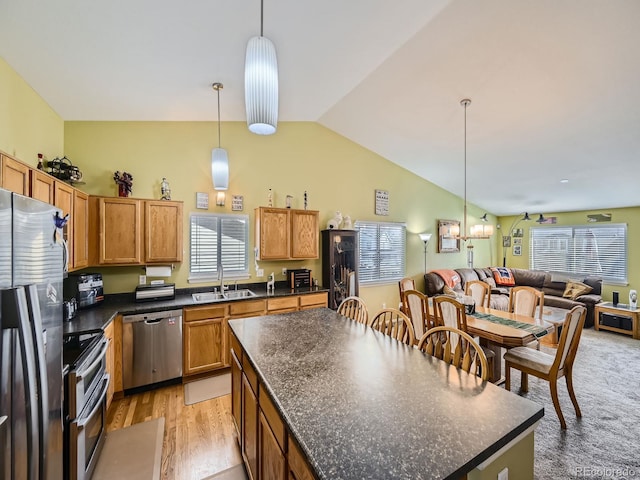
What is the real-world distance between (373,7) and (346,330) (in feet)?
8.57

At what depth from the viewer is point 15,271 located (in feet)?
3.50

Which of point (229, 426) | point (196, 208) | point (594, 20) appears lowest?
point (229, 426)

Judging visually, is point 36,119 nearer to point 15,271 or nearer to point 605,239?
point 15,271

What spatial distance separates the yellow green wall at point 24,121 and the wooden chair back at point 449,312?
12.8 feet

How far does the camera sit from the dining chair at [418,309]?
3061mm

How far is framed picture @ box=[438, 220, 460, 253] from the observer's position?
6422mm

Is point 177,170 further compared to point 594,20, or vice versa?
point 177,170

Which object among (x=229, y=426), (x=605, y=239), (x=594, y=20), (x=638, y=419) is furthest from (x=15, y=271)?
(x=605, y=239)

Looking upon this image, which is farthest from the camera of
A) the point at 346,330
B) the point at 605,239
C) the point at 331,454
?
the point at 605,239

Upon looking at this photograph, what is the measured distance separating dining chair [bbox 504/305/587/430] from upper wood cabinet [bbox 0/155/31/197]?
165 inches

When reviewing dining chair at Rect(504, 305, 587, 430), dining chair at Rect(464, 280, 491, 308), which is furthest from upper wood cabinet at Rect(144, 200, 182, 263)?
dining chair at Rect(464, 280, 491, 308)

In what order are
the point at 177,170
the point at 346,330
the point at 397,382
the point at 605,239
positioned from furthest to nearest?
the point at 605,239 < the point at 177,170 < the point at 346,330 < the point at 397,382

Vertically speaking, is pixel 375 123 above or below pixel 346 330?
above

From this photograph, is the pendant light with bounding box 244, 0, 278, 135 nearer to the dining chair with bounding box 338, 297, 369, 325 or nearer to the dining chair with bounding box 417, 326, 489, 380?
the dining chair with bounding box 417, 326, 489, 380
